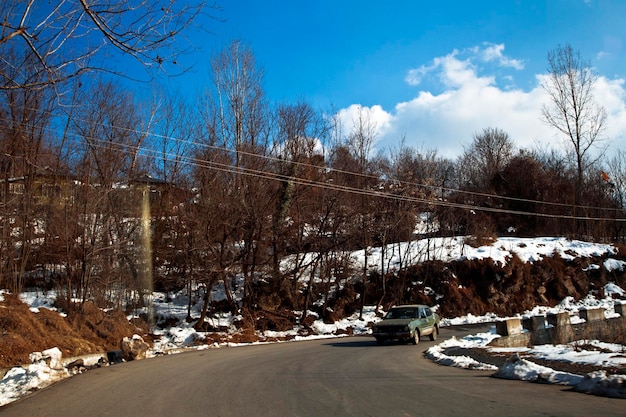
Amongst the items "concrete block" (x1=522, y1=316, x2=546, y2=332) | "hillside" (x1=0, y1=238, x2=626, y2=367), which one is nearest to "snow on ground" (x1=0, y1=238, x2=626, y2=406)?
"hillside" (x1=0, y1=238, x2=626, y2=367)

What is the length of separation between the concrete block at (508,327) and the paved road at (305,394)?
857 centimetres

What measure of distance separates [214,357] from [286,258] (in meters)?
15.4

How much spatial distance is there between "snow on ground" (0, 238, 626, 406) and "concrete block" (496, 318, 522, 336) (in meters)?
0.69

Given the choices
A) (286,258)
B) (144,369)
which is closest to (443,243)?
(286,258)

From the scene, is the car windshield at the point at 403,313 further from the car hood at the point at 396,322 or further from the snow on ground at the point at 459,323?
the snow on ground at the point at 459,323

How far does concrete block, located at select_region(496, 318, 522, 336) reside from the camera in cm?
2189

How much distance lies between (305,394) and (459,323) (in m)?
27.7

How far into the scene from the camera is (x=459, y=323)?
114 ft

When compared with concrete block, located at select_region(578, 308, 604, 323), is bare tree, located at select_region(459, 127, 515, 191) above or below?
above

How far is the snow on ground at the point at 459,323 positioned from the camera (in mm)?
10484

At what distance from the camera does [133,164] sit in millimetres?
29203

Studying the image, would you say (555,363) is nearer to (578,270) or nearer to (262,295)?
(262,295)

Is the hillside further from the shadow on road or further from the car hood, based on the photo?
the car hood

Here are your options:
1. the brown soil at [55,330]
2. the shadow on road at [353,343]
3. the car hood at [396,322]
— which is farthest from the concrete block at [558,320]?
the brown soil at [55,330]
